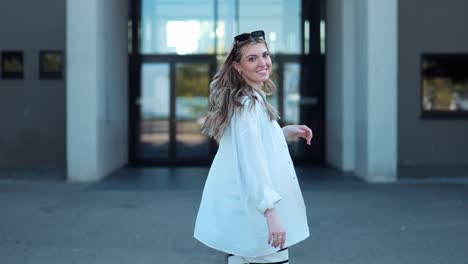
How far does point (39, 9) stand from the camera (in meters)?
13.4

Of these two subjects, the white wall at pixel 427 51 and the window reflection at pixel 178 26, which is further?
the window reflection at pixel 178 26

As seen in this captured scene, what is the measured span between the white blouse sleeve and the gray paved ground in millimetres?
2751

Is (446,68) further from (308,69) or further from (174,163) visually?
(174,163)

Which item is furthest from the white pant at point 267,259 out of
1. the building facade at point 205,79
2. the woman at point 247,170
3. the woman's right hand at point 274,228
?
the building facade at point 205,79

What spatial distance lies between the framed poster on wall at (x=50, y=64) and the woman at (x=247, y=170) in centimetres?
1074

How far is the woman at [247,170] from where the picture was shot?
3.10 meters

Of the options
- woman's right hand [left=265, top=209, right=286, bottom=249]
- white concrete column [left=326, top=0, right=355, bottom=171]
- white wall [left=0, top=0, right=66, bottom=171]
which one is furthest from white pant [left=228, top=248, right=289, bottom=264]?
white wall [left=0, top=0, right=66, bottom=171]

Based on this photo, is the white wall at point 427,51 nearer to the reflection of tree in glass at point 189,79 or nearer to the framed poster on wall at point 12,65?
the reflection of tree in glass at point 189,79

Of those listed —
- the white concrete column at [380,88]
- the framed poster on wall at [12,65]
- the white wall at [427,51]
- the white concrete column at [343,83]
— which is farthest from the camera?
the white wall at [427,51]

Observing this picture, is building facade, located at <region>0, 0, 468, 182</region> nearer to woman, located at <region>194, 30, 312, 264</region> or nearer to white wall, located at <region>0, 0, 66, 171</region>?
white wall, located at <region>0, 0, 66, 171</region>

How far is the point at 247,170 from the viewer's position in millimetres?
3074

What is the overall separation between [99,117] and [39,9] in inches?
142

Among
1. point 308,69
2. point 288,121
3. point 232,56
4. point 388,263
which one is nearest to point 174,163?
point 288,121

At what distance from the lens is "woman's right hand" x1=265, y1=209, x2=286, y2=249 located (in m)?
3.02
